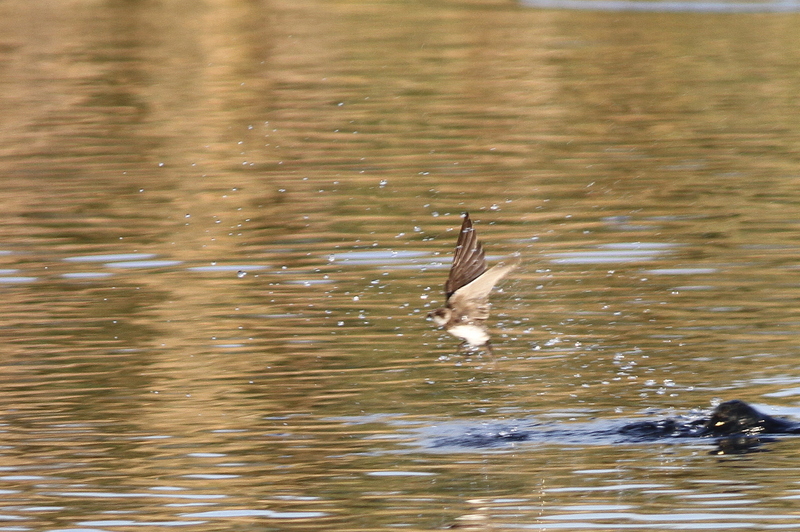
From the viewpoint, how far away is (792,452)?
26.8ft

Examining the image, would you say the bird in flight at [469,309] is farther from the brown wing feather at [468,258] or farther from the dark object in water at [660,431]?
the dark object in water at [660,431]

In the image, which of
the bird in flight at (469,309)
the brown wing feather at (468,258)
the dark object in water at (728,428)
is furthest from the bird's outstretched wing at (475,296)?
the dark object in water at (728,428)

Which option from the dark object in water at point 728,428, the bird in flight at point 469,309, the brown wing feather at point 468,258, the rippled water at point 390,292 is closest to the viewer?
the rippled water at point 390,292

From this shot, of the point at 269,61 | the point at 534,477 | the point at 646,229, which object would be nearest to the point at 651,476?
the point at 534,477

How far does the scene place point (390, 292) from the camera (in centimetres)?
1199

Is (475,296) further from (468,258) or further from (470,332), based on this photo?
(468,258)

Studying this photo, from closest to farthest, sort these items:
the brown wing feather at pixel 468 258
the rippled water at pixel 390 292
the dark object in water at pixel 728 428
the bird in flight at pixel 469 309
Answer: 1. the rippled water at pixel 390 292
2. the dark object in water at pixel 728 428
3. the bird in flight at pixel 469 309
4. the brown wing feather at pixel 468 258

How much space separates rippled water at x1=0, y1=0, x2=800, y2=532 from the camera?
7.88m

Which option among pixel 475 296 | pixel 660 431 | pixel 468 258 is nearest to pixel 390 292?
pixel 468 258

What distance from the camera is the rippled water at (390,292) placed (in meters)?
7.88

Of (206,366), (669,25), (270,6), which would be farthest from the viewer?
(270,6)

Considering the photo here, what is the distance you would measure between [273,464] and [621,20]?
24.1 meters

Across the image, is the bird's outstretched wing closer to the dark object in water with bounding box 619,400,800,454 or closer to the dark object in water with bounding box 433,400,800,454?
the dark object in water with bounding box 433,400,800,454

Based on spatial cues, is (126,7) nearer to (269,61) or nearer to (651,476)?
(269,61)
